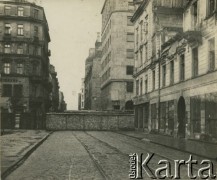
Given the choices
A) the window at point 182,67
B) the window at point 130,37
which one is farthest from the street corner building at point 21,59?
the window at point 182,67

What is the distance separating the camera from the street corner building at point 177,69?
2467 cm

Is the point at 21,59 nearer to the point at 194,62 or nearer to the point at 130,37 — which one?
the point at 130,37

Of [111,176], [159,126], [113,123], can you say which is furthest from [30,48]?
[111,176]

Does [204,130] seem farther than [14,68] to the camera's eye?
No

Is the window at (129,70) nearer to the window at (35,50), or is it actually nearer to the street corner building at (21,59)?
the street corner building at (21,59)

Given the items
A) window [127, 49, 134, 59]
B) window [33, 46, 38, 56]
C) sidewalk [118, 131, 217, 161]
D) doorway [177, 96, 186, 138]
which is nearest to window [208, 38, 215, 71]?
sidewalk [118, 131, 217, 161]

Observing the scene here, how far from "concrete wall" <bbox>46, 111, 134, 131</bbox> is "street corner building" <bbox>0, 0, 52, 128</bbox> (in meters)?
5.13

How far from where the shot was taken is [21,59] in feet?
188

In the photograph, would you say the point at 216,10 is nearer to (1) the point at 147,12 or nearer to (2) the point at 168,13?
(2) the point at 168,13

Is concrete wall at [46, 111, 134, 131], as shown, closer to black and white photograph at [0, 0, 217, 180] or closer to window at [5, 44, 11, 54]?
black and white photograph at [0, 0, 217, 180]

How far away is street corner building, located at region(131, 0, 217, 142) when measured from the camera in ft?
80.9

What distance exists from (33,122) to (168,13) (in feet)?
87.7

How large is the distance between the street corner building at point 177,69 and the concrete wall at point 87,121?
456 centimetres

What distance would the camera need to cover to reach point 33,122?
57250 mm
